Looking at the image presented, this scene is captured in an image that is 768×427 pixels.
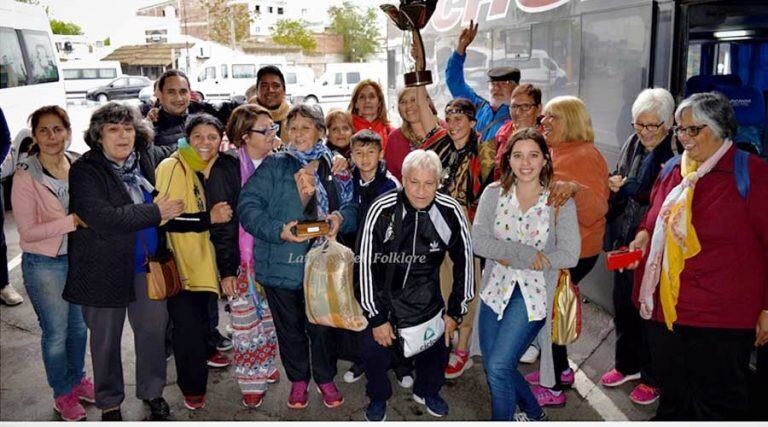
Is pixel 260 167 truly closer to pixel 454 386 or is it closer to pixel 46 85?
pixel 454 386

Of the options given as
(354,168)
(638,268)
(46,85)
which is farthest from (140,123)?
(46,85)

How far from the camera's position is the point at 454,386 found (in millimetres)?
3955

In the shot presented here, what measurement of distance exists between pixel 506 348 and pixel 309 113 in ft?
5.45

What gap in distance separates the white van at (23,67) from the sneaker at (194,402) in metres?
6.69

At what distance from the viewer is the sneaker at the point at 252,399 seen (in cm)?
370

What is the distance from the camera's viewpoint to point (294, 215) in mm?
3396

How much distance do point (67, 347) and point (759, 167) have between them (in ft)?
12.2

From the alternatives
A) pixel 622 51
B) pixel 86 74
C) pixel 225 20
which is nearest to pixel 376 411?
pixel 622 51

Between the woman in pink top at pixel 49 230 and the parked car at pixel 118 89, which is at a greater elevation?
the parked car at pixel 118 89

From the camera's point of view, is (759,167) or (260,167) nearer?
(759,167)

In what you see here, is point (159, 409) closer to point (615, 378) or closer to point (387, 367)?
point (387, 367)

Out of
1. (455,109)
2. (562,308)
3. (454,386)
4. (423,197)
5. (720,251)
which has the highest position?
(455,109)

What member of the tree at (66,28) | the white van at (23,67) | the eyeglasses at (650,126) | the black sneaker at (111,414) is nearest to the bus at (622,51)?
the eyeglasses at (650,126)

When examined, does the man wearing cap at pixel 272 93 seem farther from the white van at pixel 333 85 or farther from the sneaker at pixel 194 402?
the white van at pixel 333 85
